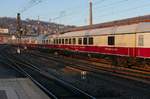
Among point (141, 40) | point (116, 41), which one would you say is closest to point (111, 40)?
point (116, 41)

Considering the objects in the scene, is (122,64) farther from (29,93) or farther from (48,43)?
(48,43)

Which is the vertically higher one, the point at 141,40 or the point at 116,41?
the point at 141,40

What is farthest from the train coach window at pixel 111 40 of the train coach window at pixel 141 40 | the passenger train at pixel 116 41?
the train coach window at pixel 141 40

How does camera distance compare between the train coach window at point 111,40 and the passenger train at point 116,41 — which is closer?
the passenger train at point 116,41

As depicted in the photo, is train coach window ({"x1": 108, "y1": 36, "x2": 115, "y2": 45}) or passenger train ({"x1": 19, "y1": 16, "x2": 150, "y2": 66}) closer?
passenger train ({"x1": 19, "y1": 16, "x2": 150, "y2": 66})

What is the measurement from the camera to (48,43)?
6300 centimetres

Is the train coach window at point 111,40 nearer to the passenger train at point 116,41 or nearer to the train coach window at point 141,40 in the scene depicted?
the passenger train at point 116,41

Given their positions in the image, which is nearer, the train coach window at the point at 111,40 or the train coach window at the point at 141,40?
the train coach window at the point at 141,40

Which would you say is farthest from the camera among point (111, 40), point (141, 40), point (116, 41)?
point (111, 40)

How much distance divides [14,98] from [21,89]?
2.65m

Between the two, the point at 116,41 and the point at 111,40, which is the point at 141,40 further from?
the point at 111,40

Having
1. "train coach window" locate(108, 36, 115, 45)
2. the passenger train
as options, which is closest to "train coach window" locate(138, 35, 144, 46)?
the passenger train

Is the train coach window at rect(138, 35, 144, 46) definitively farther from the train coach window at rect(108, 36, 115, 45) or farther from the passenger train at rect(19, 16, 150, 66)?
the train coach window at rect(108, 36, 115, 45)

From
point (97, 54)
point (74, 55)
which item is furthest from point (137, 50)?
point (74, 55)
